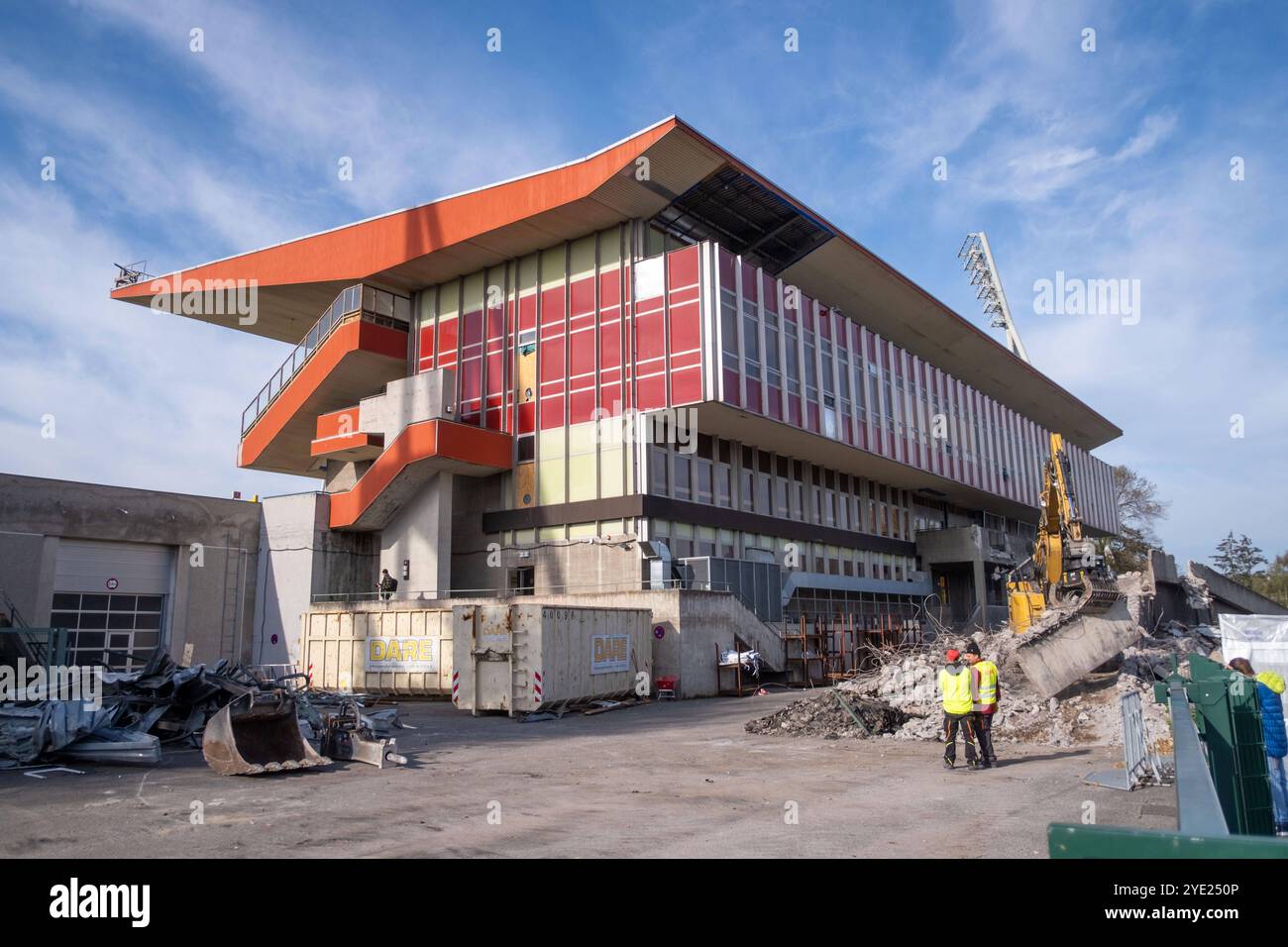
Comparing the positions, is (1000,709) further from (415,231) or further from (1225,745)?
(415,231)

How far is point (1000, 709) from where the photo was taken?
1683 cm

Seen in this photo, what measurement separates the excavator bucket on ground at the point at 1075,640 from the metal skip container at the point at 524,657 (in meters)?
9.68

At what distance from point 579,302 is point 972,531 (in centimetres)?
2527

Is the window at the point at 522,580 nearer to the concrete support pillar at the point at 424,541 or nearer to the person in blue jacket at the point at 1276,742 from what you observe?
the concrete support pillar at the point at 424,541

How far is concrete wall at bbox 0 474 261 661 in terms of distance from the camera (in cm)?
2756

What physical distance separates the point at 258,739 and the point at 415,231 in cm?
2580

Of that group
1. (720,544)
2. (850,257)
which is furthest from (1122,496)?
(720,544)

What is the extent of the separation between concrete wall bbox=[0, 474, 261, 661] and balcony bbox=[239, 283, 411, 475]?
5.12 m

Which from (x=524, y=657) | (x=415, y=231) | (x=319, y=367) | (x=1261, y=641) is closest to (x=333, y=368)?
(x=319, y=367)

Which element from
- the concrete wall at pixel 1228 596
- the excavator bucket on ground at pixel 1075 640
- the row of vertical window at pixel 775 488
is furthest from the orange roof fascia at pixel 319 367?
the concrete wall at pixel 1228 596

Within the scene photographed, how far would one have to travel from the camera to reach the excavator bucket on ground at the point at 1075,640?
18.5m

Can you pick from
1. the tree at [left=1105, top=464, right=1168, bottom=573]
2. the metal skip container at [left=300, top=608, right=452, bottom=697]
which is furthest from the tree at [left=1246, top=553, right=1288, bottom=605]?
the metal skip container at [left=300, top=608, right=452, bottom=697]
